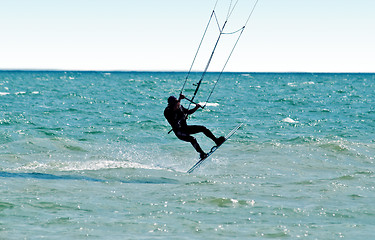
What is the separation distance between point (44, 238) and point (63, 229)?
1.86 ft

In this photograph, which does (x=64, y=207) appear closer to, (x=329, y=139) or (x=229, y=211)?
(x=229, y=211)

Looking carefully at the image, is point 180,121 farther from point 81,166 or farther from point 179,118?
→ point 81,166

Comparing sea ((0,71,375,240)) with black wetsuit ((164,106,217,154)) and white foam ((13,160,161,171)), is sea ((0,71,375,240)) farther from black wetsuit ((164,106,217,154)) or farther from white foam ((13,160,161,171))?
black wetsuit ((164,106,217,154))

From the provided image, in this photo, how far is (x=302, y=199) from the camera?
11.6 meters

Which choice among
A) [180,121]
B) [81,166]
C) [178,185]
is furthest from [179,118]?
[81,166]

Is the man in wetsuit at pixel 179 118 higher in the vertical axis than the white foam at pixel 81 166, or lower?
higher

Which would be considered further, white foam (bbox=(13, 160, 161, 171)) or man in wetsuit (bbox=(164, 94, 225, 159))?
white foam (bbox=(13, 160, 161, 171))

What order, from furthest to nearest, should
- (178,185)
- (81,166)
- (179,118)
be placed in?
(81,166) < (179,118) < (178,185)

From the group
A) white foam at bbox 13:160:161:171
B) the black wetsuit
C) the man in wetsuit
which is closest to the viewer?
the man in wetsuit

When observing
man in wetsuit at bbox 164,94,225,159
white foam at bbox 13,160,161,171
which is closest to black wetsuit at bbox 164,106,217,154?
man in wetsuit at bbox 164,94,225,159

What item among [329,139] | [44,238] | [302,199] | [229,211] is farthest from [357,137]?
[44,238]

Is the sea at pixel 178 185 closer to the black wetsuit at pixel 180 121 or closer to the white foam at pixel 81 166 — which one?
the white foam at pixel 81 166

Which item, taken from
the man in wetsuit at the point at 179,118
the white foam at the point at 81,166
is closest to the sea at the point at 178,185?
the white foam at the point at 81,166

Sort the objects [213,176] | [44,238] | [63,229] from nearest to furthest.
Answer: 1. [44,238]
2. [63,229]
3. [213,176]
